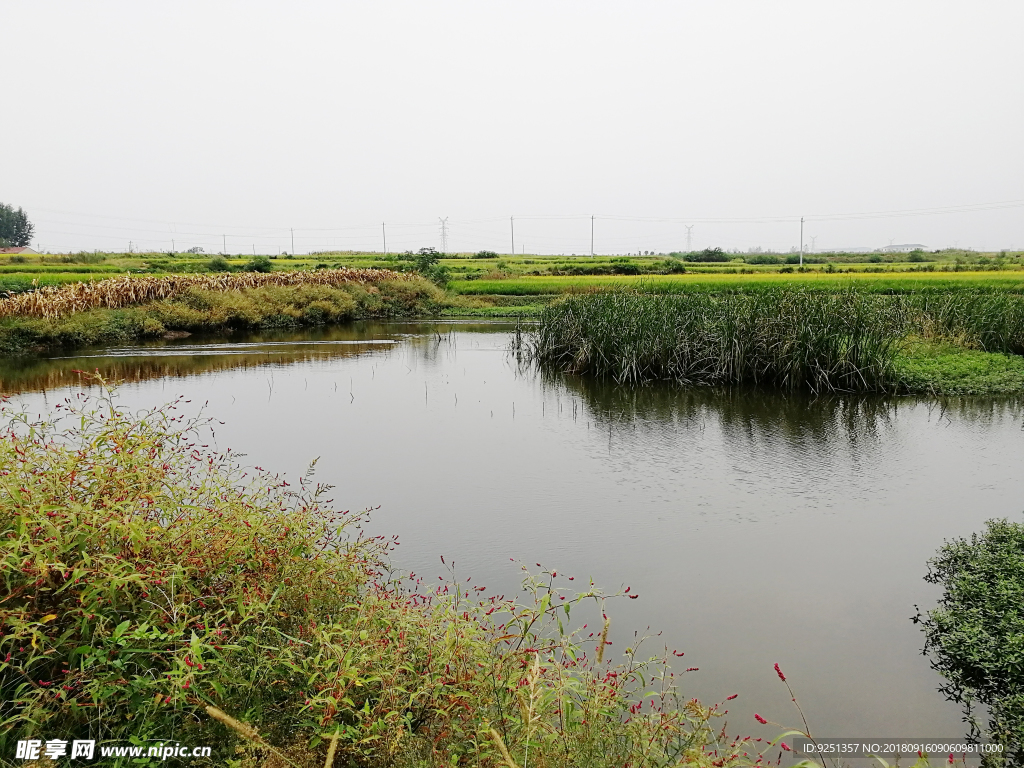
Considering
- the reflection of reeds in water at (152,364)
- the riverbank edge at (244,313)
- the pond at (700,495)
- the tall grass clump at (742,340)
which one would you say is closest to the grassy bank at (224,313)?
the riverbank edge at (244,313)

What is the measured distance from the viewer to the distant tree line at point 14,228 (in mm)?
→ 77688

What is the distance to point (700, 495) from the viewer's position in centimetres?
698

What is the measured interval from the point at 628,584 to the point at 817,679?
A: 1416 millimetres

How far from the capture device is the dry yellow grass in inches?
725

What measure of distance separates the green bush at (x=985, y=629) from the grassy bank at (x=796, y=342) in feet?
22.2

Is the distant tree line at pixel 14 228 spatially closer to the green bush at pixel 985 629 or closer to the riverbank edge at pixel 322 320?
the riverbank edge at pixel 322 320

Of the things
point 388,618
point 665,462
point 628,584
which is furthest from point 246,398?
point 388,618

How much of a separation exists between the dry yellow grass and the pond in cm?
558

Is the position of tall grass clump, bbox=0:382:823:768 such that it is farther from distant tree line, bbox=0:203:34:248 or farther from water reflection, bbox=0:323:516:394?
distant tree line, bbox=0:203:34:248

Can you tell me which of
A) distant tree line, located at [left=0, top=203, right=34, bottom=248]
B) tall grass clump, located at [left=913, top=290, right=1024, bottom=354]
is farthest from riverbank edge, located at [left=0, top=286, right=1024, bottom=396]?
distant tree line, located at [left=0, top=203, right=34, bottom=248]

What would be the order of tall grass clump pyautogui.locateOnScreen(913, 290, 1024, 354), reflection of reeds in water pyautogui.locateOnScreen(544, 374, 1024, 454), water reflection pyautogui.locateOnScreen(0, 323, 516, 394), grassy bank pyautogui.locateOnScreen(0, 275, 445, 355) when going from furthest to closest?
1. grassy bank pyautogui.locateOnScreen(0, 275, 445, 355)
2. tall grass clump pyautogui.locateOnScreen(913, 290, 1024, 354)
3. water reflection pyautogui.locateOnScreen(0, 323, 516, 394)
4. reflection of reeds in water pyautogui.locateOnScreen(544, 374, 1024, 454)

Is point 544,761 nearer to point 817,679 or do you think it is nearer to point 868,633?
point 817,679

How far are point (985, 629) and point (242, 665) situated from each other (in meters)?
3.89

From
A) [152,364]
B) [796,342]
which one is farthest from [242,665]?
[152,364]
